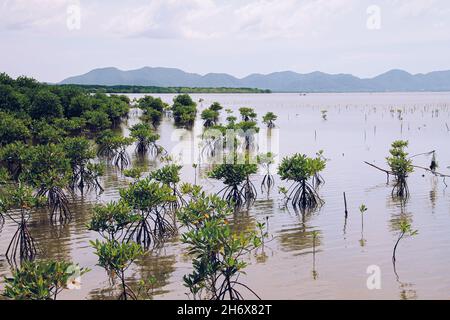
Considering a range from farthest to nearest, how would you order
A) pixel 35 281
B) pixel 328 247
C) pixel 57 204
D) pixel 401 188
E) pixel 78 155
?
pixel 78 155 → pixel 401 188 → pixel 57 204 → pixel 328 247 → pixel 35 281

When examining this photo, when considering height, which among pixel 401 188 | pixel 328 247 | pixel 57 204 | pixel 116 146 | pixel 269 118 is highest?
pixel 269 118

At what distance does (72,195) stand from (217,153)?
16.9 metres

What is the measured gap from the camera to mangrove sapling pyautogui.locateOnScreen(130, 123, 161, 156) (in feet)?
121

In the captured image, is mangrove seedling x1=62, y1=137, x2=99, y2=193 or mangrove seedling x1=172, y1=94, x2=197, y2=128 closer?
mangrove seedling x1=62, y1=137, x2=99, y2=193

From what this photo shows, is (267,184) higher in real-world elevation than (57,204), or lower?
lower

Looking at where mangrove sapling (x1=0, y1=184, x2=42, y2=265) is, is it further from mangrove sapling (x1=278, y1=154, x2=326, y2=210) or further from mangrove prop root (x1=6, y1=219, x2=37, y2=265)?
mangrove sapling (x1=278, y1=154, x2=326, y2=210)

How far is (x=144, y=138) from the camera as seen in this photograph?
125ft

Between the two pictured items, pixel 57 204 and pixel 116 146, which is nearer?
pixel 57 204

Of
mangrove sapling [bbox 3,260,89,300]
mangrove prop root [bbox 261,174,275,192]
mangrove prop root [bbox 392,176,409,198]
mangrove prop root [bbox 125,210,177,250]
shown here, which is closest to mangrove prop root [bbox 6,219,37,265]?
mangrove prop root [bbox 125,210,177,250]

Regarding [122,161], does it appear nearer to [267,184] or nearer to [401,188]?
[267,184]

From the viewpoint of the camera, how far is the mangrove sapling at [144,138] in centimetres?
3680

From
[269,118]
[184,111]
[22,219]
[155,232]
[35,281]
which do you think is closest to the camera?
[35,281]

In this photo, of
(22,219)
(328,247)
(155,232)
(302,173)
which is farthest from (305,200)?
(22,219)
